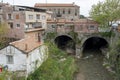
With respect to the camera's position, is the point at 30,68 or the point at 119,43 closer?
the point at 30,68

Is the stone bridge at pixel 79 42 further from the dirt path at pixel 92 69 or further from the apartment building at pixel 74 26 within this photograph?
the dirt path at pixel 92 69

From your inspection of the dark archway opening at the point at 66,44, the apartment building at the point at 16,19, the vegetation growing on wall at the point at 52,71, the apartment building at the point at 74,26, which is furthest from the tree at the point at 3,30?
the dark archway opening at the point at 66,44

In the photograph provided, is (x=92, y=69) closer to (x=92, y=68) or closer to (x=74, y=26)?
(x=92, y=68)

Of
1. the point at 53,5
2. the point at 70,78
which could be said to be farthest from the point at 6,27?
the point at 53,5

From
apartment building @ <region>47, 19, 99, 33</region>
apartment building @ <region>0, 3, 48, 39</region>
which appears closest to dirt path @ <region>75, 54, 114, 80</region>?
apartment building @ <region>47, 19, 99, 33</region>

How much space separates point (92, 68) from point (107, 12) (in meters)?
14.8

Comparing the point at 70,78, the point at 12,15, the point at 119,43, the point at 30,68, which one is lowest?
the point at 70,78

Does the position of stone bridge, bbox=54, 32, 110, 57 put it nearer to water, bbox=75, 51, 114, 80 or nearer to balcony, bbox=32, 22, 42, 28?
water, bbox=75, 51, 114, 80

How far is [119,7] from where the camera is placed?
45.4 meters

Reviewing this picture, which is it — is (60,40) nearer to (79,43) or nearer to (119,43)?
(79,43)

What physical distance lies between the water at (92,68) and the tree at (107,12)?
6.69 meters

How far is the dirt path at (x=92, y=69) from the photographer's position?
30.7 m

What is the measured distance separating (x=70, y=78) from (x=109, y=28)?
1918 centimetres

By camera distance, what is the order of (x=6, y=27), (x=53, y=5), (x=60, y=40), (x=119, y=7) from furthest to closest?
(x=53, y=5) < (x=60, y=40) < (x=119, y=7) < (x=6, y=27)
